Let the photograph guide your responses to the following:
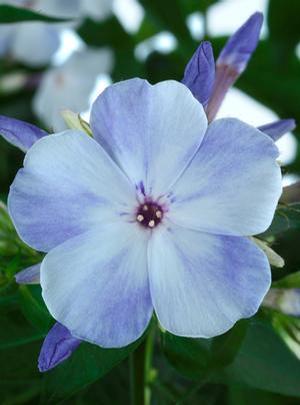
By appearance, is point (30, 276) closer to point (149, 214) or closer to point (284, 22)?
point (149, 214)

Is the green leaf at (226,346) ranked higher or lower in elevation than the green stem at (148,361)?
higher

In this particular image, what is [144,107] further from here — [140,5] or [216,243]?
[140,5]

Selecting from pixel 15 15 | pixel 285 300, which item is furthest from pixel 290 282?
pixel 15 15

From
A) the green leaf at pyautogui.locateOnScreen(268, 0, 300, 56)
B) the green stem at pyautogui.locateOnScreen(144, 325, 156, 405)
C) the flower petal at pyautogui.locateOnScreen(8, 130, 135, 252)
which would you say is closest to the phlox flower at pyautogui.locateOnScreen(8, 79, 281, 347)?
the flower petal at pyautogui.locateOnScreen(8, 130, 135, 252)

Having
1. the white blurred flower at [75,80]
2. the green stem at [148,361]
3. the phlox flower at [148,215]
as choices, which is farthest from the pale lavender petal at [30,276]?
the white blurred flower at [75,80]

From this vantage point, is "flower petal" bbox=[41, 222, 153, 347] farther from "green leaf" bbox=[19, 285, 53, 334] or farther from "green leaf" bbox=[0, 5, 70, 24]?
"green leaf" bbox=[0, 5, 70, 24]

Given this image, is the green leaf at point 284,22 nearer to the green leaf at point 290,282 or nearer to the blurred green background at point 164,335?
the blurred green background at point 164,335
